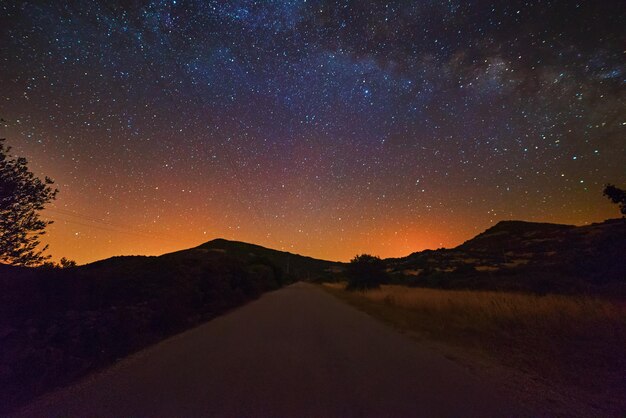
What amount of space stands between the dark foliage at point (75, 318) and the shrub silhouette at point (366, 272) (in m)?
27.2

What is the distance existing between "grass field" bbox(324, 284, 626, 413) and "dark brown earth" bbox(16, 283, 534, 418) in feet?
4.70

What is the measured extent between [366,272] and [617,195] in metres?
25.8

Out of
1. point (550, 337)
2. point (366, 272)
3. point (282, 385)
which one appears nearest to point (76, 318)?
point (282, 385)

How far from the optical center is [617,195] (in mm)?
21875

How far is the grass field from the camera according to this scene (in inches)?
222

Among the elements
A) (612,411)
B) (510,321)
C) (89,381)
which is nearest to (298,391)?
(89,381)

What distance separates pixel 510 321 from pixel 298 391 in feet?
30.6

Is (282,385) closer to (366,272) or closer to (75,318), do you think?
(75,318)

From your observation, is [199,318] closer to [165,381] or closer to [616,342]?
[165,381]

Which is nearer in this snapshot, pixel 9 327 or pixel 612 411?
pixel 612 411

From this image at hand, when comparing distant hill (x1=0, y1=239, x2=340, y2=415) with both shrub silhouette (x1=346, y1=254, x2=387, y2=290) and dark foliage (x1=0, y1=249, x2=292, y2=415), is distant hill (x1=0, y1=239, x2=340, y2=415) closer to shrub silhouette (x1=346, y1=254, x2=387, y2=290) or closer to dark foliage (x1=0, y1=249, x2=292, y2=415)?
dark foliage (x1=0, y1=249, x2=292, y2=415)

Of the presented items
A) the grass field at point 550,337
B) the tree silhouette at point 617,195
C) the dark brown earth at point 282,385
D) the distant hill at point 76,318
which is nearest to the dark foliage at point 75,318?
the distant hill at point 76,318

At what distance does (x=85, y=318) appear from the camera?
8266 millimetres

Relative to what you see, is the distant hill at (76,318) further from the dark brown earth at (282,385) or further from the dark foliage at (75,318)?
the dark brown earth at (282,385)
